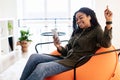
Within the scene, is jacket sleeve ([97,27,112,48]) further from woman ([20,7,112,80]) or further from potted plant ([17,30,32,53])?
potted plant ([17,30,32,53])

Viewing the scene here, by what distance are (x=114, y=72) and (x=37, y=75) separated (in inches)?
33.5

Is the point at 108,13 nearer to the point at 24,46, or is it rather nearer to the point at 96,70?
the point at 96,70

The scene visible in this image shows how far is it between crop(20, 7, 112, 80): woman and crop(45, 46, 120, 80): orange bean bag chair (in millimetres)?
60

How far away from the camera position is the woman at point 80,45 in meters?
2.11

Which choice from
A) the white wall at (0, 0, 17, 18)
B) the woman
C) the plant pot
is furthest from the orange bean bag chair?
the white wall at (0, 0, 17, 18)

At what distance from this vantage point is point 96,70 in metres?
2.24

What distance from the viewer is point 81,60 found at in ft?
7.22

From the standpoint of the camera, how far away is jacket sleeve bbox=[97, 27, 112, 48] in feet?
6.85

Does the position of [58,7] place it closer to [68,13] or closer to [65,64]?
[68,13]

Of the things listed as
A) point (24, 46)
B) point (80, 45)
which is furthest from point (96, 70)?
point (24, 46)

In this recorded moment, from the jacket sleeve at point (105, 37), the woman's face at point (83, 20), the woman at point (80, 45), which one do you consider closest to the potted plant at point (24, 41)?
the woman at point (80, 45)

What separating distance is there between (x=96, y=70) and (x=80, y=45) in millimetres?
312

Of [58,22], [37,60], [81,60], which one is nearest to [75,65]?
[81,60]

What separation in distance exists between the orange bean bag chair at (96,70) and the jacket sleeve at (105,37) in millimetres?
138
